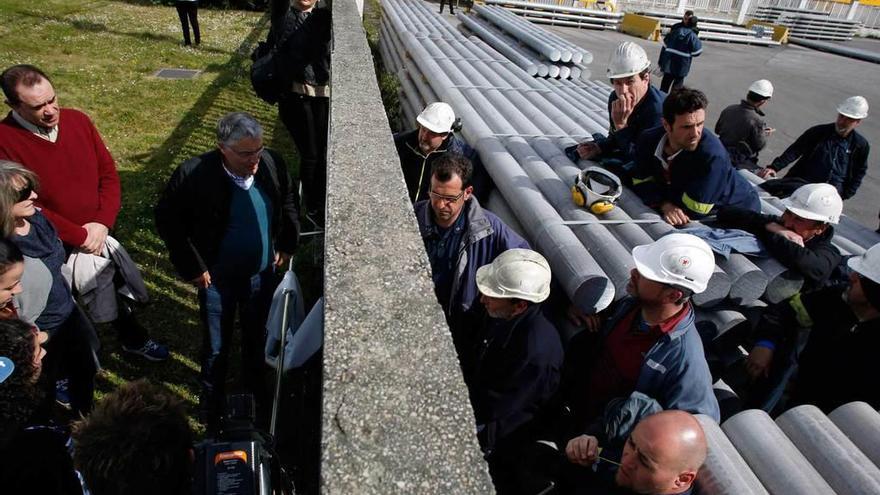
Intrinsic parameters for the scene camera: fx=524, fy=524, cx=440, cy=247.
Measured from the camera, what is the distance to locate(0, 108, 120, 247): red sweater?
3332 mm

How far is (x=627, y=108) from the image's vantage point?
4359 mm

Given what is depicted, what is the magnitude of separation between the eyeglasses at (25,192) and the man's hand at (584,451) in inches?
122

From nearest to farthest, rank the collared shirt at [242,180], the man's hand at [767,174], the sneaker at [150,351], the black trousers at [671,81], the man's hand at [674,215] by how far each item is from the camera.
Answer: the collared shirt at [242,180] → the man's hand at [674,215] → the sneaker at [150,351] → the man's hand at [767,174] → the black trousers at [671,81]

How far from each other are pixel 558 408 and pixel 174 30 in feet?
48.6

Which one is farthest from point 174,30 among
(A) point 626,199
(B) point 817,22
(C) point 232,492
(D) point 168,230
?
(B) point 817,22

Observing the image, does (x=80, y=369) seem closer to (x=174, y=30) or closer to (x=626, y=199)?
(x=626, y=199)

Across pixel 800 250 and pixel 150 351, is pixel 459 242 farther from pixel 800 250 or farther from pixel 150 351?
pixel 150 351

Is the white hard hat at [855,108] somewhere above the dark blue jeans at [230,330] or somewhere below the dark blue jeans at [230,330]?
above

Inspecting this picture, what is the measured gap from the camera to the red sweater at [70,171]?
3332 millimetres

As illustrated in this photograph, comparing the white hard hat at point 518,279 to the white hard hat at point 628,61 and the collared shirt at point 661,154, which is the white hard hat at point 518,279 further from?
the white hard hat at point 628,61

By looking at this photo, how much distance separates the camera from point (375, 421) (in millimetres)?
1548

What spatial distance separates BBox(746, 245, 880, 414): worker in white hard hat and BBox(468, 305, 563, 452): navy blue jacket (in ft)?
4.61

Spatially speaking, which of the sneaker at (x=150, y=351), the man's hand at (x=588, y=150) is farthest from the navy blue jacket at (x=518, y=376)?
the sneaker at (x=150, y=351)

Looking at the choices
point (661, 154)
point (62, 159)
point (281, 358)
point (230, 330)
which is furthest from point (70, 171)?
point (661, 154)
